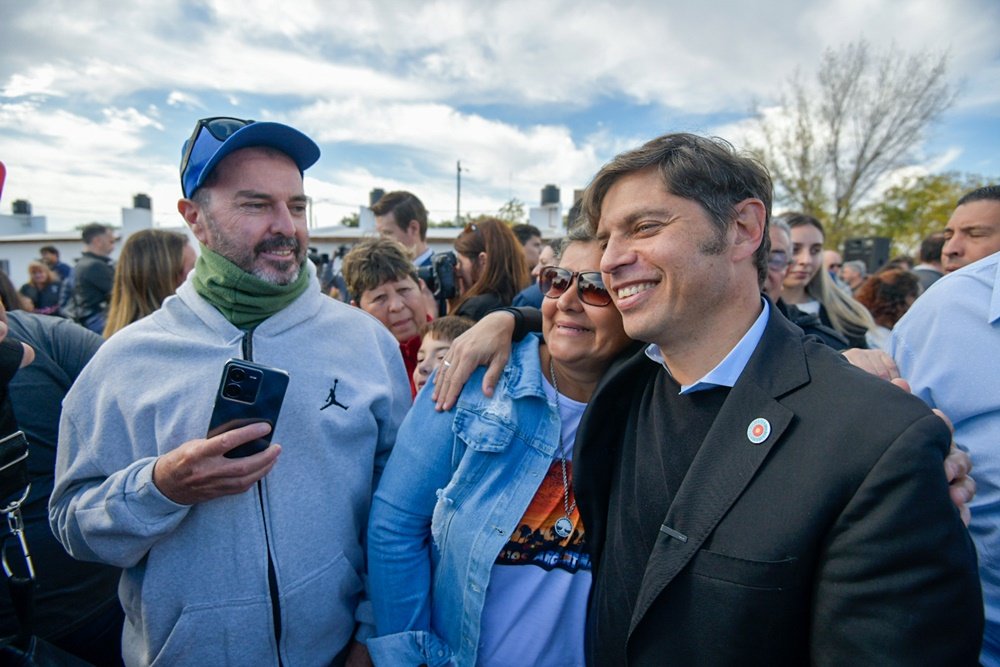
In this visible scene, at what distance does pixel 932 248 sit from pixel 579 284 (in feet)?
21.9

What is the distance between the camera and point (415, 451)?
1659 mm

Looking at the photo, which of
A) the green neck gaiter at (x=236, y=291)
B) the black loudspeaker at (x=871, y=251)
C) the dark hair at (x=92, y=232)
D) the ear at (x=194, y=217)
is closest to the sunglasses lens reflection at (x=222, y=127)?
the ear at (x=194, y=217)

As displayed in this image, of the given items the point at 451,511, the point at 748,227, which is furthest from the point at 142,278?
the point at 748,227

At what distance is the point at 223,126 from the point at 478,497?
4.82ft

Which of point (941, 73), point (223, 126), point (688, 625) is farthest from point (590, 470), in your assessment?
point (941, 73)

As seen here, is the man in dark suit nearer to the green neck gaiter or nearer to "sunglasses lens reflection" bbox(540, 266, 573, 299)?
"sunglasses lens reflection" bbox(540, 266, 573, 299)

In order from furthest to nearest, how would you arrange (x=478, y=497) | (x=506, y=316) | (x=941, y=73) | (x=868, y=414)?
(x=941, y=73) → (x=506, y=316) → (x=478, y=497) → (x=868, y=414)

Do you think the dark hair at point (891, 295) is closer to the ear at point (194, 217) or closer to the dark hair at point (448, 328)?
the dark hair at point (448, 328)

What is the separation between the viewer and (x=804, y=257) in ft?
12.9

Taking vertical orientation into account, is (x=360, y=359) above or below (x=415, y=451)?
above

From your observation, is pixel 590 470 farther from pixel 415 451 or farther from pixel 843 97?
pixel 843 97

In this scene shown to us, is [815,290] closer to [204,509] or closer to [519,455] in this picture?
[519,455]

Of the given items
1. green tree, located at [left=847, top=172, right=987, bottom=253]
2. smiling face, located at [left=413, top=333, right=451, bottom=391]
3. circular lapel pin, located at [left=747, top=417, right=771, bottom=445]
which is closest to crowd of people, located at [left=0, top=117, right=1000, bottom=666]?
circular lapel pin, located at [left=747, top=417, right=771, bottom=445]

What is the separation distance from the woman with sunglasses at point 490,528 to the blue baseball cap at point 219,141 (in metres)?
1.04
